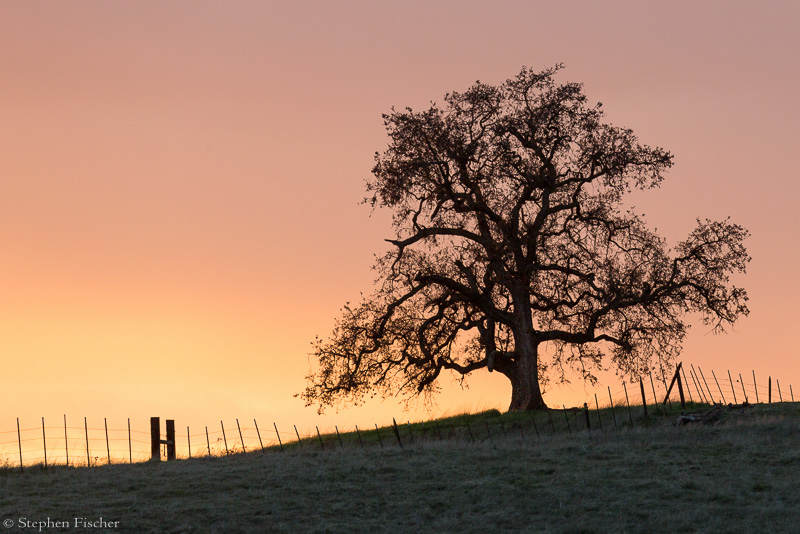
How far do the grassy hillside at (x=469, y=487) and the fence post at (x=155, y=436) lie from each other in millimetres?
3448

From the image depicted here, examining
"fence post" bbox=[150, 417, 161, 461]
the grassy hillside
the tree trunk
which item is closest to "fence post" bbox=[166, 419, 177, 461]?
"fence post" bbox=[150, 417, 161, 461]

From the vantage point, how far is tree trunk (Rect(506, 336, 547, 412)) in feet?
126

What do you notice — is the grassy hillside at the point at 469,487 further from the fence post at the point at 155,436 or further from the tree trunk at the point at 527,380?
the tree trunk at the point at 527,380

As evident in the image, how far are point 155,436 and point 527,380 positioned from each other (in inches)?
586

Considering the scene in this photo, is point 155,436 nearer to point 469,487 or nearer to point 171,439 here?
point 171,439

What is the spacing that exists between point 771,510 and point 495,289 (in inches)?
792

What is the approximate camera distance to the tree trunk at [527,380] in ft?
126

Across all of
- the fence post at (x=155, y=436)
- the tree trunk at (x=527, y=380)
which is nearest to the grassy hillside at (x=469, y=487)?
the fence post at (x=155, y=436)

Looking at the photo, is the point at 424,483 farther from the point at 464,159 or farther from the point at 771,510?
the point at 464,159

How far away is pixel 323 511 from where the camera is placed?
2145 cm

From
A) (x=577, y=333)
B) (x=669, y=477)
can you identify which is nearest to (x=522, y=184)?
(x=577, y=333)

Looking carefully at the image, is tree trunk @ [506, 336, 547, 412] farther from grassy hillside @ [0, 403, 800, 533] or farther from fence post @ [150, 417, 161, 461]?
fence post @ [150, 417, 161, 461]

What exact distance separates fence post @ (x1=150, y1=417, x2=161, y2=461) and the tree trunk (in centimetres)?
1425

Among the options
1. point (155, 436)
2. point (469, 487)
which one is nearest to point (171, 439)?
point (155, 436)
